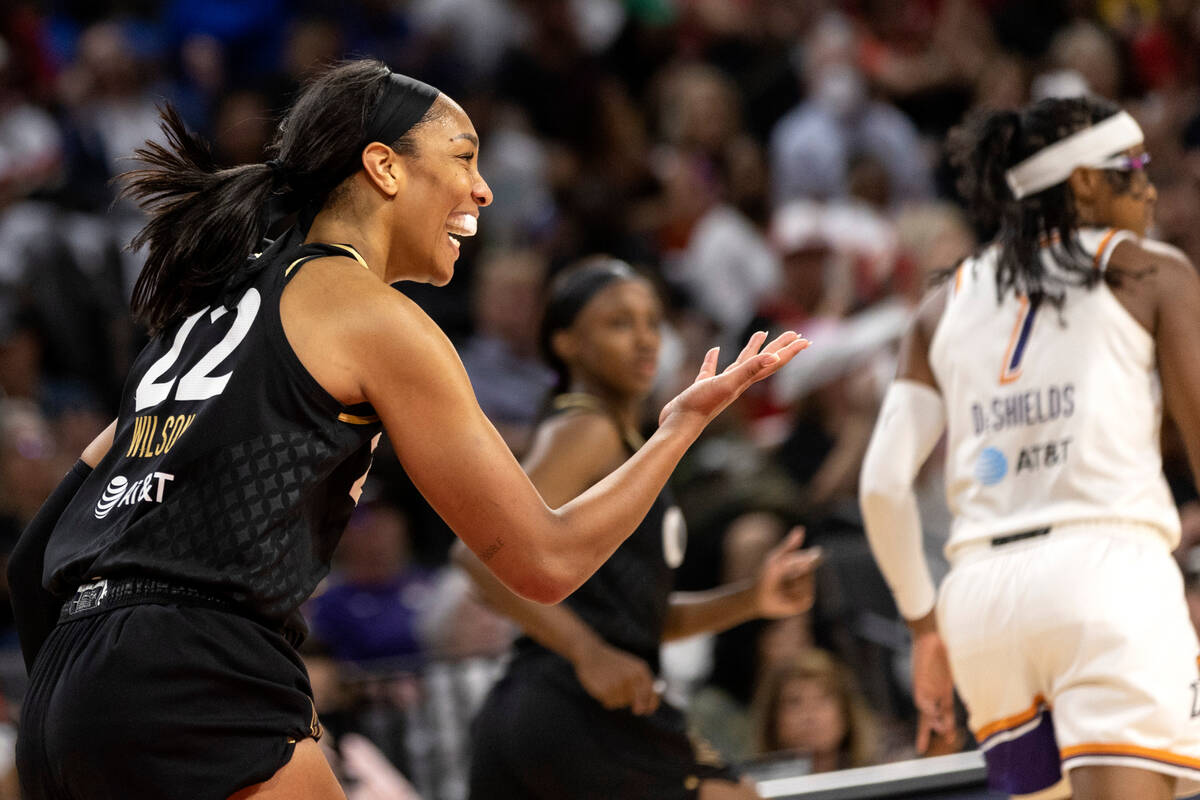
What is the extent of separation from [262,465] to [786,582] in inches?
74.4

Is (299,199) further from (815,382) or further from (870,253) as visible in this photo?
(870,253)

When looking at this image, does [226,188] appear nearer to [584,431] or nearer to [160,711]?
[160,711]

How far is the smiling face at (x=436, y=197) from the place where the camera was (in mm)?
2533

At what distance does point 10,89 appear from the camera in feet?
26.4

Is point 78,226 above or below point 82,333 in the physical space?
above

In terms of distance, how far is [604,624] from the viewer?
364 cm

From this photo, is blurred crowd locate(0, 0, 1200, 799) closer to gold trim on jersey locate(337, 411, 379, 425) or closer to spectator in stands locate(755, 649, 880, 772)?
spectator in stands locate(755, 649, 880, 772)

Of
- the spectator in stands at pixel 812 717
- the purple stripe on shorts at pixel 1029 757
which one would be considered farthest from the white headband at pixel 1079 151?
the spectator in stands at pixel 812 717

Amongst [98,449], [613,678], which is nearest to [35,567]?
[98,449]

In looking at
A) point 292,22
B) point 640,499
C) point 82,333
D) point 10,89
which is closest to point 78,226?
point 82,333

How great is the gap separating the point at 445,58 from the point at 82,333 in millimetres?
3063

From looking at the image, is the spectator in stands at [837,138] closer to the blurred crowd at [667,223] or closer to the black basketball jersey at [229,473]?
the blurred crowd at [667,223]

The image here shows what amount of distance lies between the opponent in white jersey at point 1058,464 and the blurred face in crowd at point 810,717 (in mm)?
1714

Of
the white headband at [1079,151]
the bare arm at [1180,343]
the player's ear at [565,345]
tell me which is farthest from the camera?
the player's ear at [565,345]
